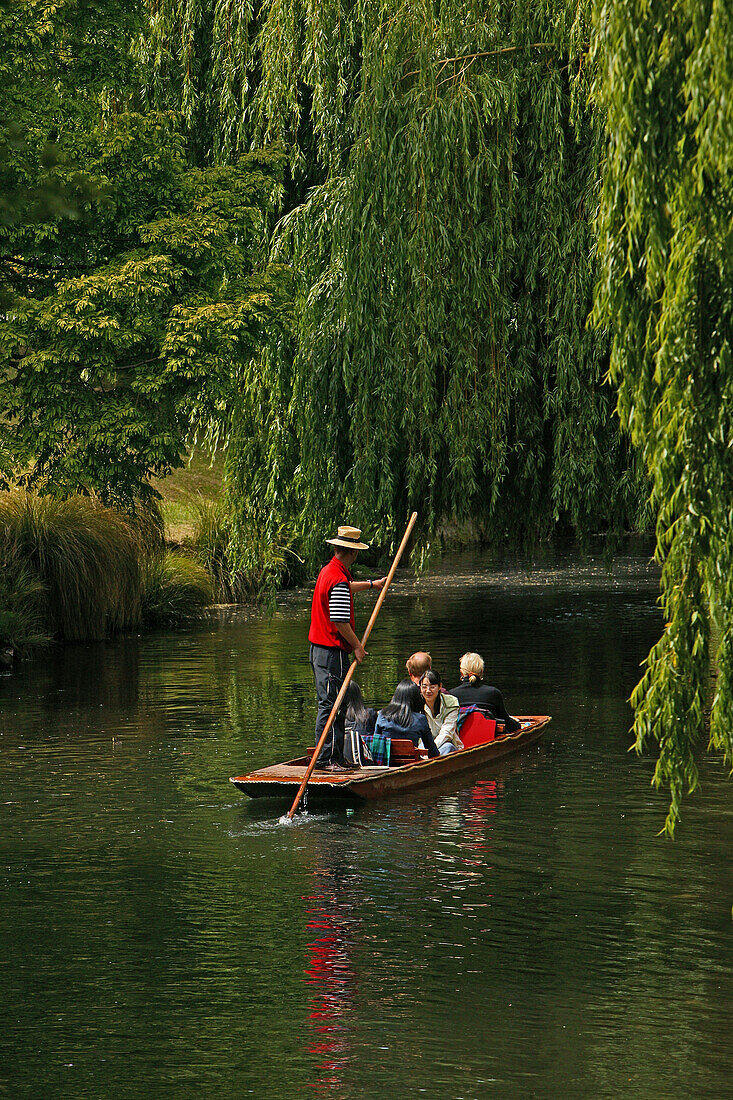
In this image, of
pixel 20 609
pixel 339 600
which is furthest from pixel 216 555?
pixel 339 600

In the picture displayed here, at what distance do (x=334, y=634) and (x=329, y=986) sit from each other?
16.5ft

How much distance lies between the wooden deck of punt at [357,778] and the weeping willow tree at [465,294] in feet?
7.71

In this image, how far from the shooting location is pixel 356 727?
43.2 ft

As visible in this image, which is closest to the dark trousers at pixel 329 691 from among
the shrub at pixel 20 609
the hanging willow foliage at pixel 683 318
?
the hanging willow foliage at pixel 683 318

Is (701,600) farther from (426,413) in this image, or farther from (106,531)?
(106,531)

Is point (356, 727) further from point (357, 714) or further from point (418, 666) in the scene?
point (418, 666)

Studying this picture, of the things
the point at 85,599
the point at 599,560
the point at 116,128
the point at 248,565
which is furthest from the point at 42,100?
the point at 599,560

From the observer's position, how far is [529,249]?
1401cm

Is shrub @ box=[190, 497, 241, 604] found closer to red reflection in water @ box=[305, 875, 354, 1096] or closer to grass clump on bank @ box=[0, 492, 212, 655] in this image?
grass clump on bank @ box=[0, 492, 212, 655]

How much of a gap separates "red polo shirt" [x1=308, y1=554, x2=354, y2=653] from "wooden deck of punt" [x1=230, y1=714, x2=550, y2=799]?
0.98m

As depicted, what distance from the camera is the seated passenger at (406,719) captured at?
1331 cm

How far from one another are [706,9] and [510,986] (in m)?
4.72

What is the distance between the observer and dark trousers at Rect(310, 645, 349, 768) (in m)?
12.8

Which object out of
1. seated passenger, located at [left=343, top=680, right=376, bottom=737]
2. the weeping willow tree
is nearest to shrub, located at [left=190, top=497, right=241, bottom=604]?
the weeping willow tree
